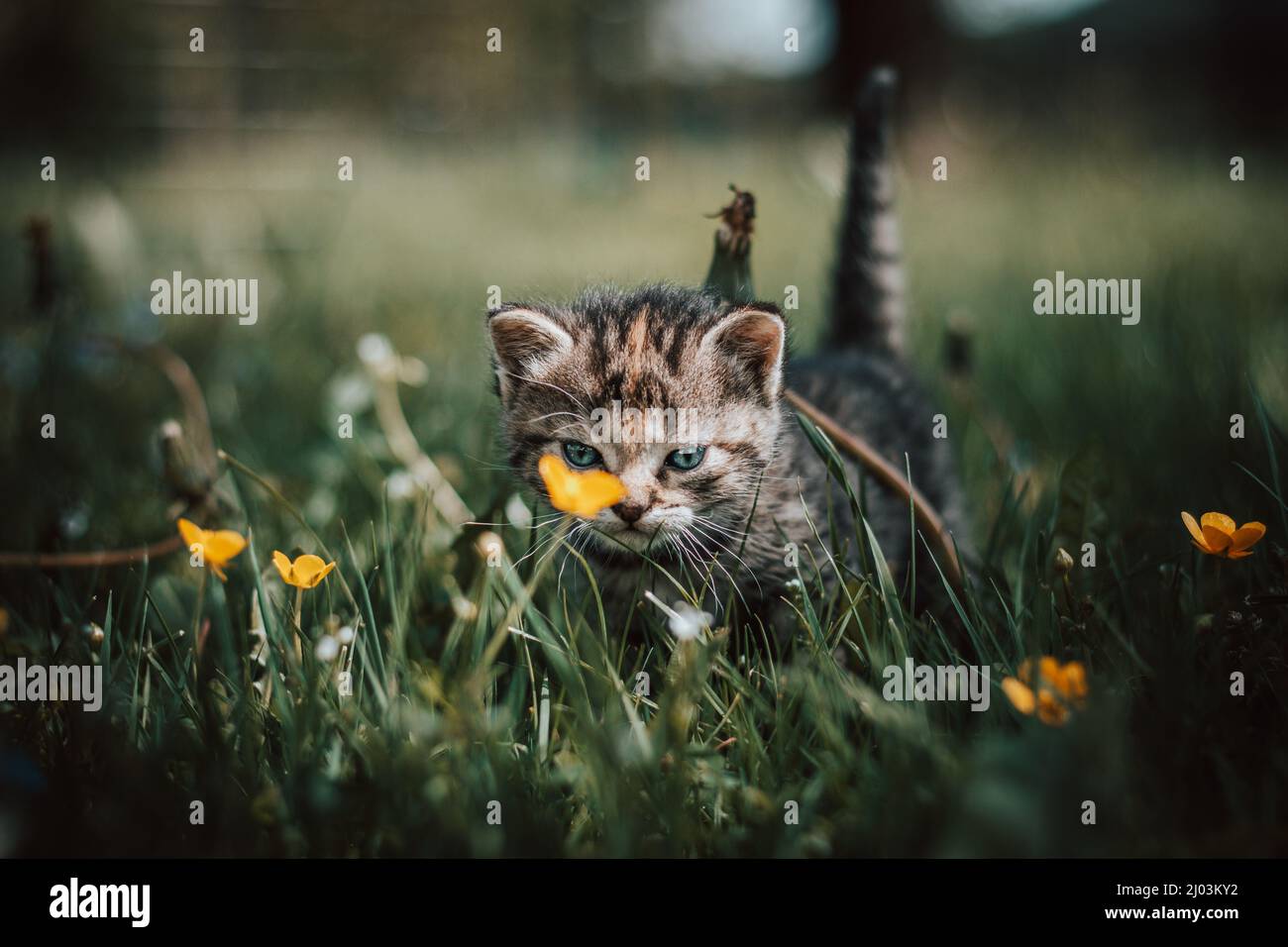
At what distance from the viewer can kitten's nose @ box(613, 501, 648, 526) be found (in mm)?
1638

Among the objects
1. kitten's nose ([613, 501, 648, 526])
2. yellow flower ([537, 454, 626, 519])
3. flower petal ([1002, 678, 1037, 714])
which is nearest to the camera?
flower petal ([1002, 678, 1037, 714])

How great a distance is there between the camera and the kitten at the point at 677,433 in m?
1.72

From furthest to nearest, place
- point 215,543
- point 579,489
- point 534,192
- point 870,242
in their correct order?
point 534,192
point 870,242
point 215,543
point 579,489

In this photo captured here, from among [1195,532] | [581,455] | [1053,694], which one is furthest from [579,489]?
[1195,532]

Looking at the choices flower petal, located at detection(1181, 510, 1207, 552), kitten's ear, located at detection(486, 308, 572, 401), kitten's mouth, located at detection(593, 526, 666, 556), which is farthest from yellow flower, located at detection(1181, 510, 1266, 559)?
kitten's ear, located at detection(486, 308, 572, 401)

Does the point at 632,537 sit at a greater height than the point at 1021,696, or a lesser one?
greater

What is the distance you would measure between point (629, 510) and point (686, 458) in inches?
7.2

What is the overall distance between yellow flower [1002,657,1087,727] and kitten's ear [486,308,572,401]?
0.99 metres

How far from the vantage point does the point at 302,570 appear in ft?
5.09

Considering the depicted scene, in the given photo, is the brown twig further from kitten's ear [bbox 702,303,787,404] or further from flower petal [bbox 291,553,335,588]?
flower petal [bbox 291,553,335,588]

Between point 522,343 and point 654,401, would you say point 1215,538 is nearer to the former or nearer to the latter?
point 654,401
